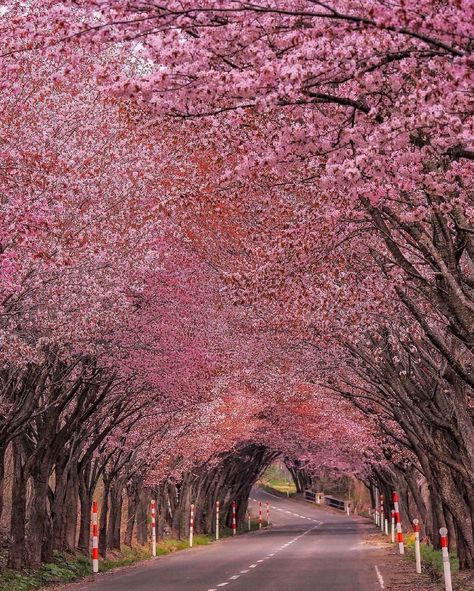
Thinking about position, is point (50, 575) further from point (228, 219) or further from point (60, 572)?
point (228, 219)

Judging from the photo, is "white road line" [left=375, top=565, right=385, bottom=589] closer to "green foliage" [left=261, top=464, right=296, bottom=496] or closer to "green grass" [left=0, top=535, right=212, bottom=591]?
"green grass" [left=0, top=535, right=212, bottom=591]

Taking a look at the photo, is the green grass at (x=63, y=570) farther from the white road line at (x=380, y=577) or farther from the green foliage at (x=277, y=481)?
the green foliage at (x=277, y=481)

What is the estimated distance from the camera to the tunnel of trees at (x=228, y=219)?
866cm

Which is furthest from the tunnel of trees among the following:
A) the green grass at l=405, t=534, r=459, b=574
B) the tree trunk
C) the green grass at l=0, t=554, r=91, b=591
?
the green grass at l=405, t=534, r=459, b=574

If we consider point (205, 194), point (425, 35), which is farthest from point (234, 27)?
point (205, 194)

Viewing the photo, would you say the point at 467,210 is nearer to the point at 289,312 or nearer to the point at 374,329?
the point at 289,312

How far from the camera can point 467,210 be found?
44.6ft

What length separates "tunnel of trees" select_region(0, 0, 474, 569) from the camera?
8664 mm

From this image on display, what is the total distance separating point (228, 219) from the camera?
20344 mm

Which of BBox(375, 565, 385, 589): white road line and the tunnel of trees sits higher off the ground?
the tunnel of trees

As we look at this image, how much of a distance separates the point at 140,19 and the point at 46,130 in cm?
917

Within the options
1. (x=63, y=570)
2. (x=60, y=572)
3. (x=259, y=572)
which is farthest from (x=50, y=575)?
(x=259, y=572)

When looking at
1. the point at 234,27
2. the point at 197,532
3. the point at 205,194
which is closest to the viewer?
the point at 234,27

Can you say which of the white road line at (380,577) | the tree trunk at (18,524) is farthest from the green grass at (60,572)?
the white road line at (380,577)
